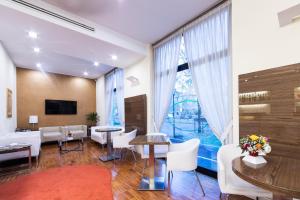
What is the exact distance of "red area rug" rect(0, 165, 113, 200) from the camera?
253 centimetres

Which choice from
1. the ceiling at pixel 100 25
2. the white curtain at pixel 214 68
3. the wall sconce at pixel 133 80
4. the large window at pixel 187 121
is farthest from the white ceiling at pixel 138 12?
→ the wall sconce at pixel 133 80

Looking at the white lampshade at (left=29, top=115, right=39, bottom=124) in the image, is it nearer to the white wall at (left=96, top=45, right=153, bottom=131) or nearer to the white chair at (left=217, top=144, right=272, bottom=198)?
the white wall at (left=96, top=45, right=153, bottom=131)

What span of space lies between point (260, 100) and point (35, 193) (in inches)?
150

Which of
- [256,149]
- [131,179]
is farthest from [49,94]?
[256,149]

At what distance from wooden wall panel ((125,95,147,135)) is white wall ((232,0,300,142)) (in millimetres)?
2697

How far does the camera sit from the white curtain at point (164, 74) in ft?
12.9

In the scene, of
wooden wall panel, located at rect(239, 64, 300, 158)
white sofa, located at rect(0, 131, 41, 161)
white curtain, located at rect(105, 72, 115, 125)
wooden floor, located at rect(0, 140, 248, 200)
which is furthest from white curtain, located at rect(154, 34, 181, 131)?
white sofa, located at rect(0, 131, 41, 161)

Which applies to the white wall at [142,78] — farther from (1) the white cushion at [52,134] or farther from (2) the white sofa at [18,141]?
(1) the white cushion at [52,134]

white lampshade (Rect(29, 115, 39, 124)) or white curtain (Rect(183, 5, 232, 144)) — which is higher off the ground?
white curtain (Rect(183, 5, 232, 144))

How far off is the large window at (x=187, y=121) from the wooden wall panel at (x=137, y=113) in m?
0.72

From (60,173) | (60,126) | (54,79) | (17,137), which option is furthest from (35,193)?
(54,79)

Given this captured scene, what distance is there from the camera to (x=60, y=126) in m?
7.40

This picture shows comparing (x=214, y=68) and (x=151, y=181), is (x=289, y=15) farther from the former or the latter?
(x=151, y=181)

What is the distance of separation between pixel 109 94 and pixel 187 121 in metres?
4.39
